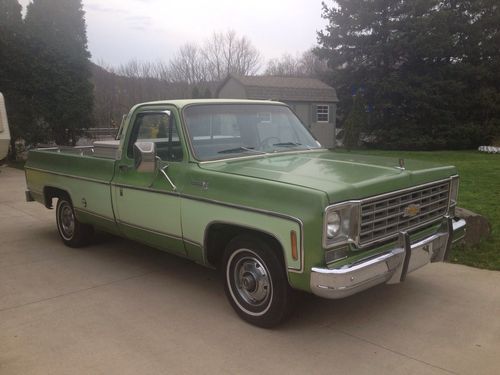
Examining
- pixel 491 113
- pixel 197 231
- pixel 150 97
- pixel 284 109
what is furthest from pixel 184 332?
pixel 150 97

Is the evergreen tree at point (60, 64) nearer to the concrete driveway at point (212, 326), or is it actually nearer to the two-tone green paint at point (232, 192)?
the two-tone green paint at point (232, 192)

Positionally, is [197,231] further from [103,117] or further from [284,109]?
[103,117]

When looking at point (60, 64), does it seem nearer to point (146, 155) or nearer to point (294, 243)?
point (146, 155)

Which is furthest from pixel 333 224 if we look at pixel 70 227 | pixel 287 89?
pixel 287 89

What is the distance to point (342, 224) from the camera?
3.42m

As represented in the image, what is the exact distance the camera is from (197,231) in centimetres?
422

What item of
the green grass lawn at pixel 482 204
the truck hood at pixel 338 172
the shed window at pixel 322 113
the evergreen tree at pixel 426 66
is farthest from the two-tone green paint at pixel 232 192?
the shed window at pixel 322 113

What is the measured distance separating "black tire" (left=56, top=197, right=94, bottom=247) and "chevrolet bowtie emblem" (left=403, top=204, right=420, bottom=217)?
4.25 meters

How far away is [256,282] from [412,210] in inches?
57.3

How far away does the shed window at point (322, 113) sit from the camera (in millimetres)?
28891

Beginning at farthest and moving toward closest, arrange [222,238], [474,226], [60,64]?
1. [60,64]
2. [474,226]
3. [222,238]

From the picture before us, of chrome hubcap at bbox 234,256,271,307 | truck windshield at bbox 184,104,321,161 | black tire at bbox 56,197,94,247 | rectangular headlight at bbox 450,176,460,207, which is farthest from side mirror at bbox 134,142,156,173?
rectangular headlight at bbox 450,176,460,207

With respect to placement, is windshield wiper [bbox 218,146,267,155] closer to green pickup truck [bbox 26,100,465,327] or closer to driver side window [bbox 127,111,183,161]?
green pickup truck [bbox 26,100,465,327]

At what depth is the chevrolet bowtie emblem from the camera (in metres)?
3.94
